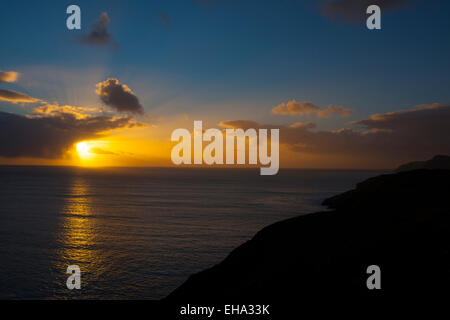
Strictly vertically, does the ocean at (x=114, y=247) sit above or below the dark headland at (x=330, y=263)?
below

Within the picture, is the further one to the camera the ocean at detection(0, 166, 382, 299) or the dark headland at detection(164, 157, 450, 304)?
the ocean at detection(0, 166, 382, 299)

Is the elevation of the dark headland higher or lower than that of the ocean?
higher

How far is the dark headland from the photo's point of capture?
12.3m

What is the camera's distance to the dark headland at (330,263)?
12.3 m

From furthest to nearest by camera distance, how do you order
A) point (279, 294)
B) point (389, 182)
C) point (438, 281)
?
1. point (389, 182)
2. point (279, 294)
3. point (438, 281)

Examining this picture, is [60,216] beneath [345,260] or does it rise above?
beneath

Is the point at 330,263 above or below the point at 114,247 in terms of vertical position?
above

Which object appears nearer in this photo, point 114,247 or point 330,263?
point 330,263

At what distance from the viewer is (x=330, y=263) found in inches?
616

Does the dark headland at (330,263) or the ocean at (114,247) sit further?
the ocean at (114,247)

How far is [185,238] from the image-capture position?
4134 cm
